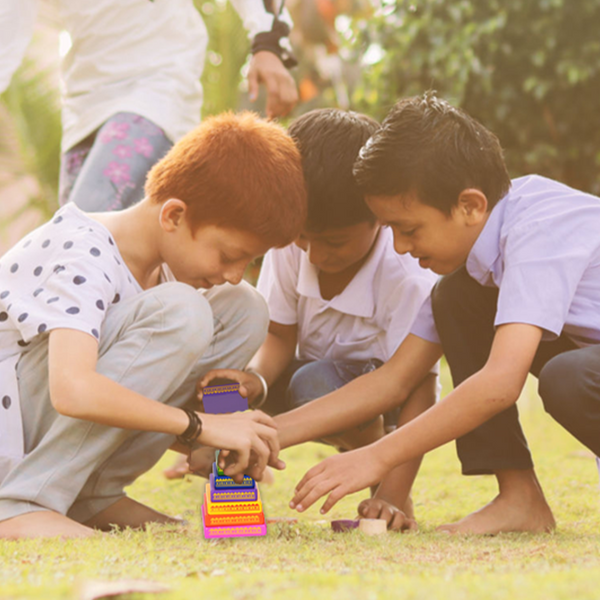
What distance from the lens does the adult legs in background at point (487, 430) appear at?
1.88m

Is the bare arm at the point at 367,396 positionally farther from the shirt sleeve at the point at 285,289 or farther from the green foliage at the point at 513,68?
the green foliage at the point at 513,68

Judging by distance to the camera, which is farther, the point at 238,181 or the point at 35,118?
the point at 35,118

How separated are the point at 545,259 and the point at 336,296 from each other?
0.70 meters

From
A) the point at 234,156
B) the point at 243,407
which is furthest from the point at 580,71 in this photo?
the point at 243,407

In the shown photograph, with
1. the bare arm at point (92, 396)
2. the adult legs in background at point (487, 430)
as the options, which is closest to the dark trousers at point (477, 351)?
the adult legs in background at point (487, 430)

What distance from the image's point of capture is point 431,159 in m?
1.95

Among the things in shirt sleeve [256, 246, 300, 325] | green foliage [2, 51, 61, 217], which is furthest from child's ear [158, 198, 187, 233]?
green foliage [2, 51, 61, 217]

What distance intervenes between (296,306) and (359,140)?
52 cm

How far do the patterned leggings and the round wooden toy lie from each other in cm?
112

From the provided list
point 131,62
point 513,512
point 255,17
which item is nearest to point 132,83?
point 131,62

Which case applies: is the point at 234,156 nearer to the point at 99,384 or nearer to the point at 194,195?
the point at 194,195

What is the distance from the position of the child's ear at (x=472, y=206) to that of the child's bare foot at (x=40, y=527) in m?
1.08

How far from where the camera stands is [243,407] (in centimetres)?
191

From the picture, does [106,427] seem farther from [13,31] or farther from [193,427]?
[13,31]
